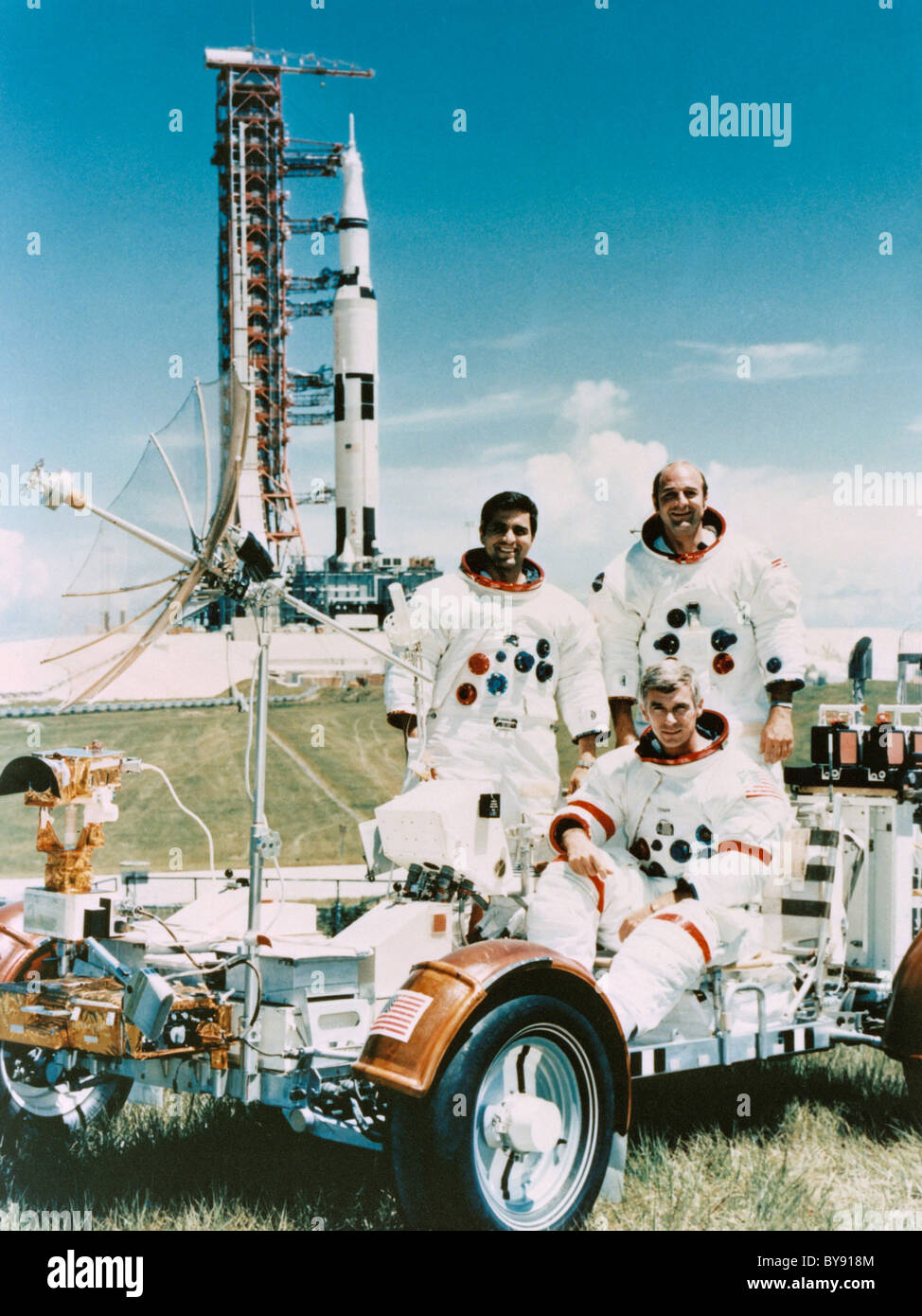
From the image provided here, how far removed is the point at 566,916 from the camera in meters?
3.26

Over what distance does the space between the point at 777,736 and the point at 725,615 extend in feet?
1.33

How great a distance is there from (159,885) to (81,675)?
188 inches

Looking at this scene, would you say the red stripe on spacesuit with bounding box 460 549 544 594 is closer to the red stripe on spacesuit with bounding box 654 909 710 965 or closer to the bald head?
the bald head

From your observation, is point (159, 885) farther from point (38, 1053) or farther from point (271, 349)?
point (271, 349)

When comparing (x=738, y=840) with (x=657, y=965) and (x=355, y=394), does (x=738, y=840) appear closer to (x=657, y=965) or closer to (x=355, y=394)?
(x=657, y=965)

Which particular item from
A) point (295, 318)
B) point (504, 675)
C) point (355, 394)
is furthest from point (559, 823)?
point (295, 318)

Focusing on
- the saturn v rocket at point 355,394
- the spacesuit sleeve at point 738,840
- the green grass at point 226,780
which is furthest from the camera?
the green grass at point 226,780

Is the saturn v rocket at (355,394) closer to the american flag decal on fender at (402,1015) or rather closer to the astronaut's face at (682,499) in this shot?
the astronaut's face at (682,499)

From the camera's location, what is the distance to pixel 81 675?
335 centimetres

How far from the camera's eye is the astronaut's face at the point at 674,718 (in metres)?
3.34

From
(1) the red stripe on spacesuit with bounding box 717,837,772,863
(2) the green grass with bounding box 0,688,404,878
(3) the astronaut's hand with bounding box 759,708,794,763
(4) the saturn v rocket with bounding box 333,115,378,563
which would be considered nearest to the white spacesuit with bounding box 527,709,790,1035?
(1) the red stripe on spacesuit with bounding box 717,837,772,863

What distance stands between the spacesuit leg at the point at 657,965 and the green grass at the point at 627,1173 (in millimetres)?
469

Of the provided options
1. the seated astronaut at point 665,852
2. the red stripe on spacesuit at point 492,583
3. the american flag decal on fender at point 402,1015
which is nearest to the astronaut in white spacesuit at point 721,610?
the red stripe on spacesuit at point 492,583

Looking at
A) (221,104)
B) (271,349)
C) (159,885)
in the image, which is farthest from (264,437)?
(221,104)
